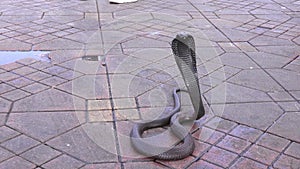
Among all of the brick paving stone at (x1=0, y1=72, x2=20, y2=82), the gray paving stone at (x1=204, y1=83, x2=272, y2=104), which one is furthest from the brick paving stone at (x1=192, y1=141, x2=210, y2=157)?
the brick paving stone at (x1=0, y1=72, x2=20, y2=82)

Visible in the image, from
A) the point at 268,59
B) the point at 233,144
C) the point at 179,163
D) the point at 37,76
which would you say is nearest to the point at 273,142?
the point at 233,144

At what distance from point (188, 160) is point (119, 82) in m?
1.22

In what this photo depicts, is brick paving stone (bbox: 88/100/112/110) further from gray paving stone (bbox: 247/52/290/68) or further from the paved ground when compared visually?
gray paving stone (bbox: 247/52/290/68)

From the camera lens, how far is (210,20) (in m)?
5.44

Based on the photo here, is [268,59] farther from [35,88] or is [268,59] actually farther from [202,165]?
[35,88]

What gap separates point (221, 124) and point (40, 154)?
1176 millimetres

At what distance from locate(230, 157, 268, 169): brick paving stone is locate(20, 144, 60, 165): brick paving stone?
1018 millimetres

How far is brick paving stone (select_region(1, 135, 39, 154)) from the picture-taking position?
94.3 inches

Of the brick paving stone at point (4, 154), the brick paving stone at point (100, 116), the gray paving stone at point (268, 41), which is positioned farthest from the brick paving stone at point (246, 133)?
the gray paving stone at point (268, 41)

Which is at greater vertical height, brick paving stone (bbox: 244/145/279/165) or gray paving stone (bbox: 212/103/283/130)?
brick paving stone (bbox: 244/145/279/165)

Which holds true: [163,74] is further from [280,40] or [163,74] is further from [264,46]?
[280,40]

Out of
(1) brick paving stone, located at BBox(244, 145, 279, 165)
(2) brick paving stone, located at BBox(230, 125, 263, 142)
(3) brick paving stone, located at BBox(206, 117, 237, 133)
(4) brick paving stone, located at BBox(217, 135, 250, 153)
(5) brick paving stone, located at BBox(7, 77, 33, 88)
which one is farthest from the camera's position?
(5) brick paving stone, located at BBox(7, 77, 33, 88)

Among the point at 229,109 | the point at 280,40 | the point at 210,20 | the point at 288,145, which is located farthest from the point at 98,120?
the point at 210,20

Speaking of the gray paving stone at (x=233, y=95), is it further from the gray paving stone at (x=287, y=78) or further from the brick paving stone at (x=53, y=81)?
the brick paving stone at (x=53, y=81)
